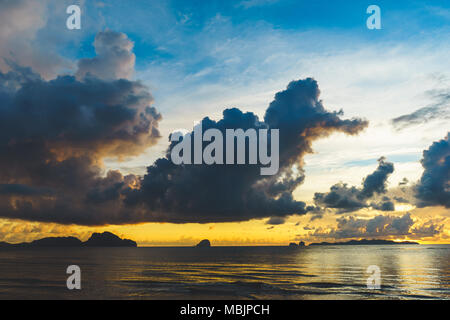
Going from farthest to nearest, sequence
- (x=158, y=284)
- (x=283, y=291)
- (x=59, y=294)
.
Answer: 1. (x=158, y=284)
2. (x=283, y=291)
3. (x=59, y=294)

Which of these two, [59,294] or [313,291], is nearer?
[59,294]

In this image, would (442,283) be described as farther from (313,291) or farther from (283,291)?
(283,291)
